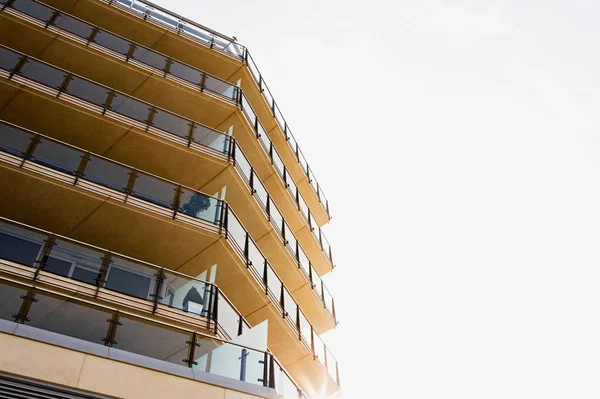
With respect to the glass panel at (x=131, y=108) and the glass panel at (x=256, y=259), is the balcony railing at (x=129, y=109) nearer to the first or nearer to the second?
the glass panel at (x=131, y=108)

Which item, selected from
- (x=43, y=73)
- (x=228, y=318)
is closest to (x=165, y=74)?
(x=43, y=73)

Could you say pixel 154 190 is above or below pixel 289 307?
above

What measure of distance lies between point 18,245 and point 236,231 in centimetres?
541

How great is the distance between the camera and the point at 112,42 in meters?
18.4

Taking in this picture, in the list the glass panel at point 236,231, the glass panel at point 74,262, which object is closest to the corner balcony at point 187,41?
the glass panel at point 236,231

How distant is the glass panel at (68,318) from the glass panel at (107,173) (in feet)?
14.1

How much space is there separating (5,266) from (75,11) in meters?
12.8

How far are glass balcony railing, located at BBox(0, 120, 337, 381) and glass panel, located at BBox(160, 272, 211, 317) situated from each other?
184 centimetres

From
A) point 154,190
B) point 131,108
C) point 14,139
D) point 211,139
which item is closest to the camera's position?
point 14,139

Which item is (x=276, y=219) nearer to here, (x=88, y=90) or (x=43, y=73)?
(x=88, y=90)

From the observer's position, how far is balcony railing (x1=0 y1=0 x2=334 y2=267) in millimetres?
15984

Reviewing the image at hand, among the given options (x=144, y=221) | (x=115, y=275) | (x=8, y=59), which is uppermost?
(x=8, y=59)

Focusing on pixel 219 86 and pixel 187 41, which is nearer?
pixel 219 86

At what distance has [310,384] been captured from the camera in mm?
16953
